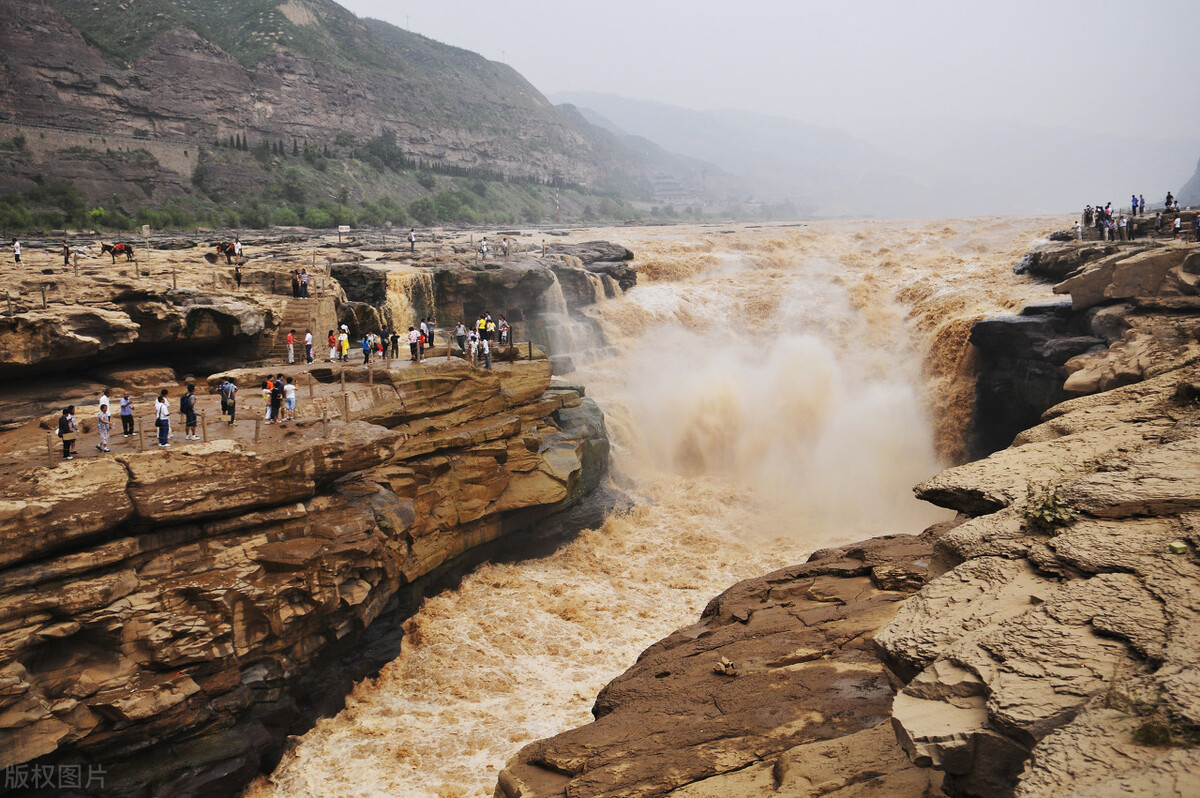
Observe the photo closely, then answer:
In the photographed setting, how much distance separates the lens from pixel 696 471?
29219mm

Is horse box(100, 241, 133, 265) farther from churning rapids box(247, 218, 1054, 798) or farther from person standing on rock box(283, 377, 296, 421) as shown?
churning rapids box(247, 218, 1054, 798)

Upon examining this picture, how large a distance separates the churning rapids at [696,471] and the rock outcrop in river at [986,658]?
5624 millimetres

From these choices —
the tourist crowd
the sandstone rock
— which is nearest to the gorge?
the sandstone rock

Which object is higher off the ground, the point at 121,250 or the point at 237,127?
the point at 237,127

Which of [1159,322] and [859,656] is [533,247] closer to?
[1159,322]

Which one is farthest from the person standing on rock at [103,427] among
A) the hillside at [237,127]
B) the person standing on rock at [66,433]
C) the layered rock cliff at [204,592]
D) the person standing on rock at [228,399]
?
the hillside at [237,127]

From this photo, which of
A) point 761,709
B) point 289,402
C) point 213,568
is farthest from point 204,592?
point 761,709

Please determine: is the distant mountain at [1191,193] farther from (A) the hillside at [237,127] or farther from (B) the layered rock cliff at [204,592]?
Answer: (B) the layered rock cliff at [204,592]

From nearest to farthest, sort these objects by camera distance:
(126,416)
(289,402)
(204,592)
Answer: (204,592), (126,416), (289,402)

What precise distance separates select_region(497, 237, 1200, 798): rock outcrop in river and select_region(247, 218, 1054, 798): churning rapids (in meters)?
5.62

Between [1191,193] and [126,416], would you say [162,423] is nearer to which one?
[126,416]

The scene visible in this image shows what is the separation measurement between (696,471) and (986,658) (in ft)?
78.0

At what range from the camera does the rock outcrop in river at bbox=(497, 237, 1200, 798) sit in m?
4.64

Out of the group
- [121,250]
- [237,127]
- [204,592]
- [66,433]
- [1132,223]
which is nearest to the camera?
[66,433]
